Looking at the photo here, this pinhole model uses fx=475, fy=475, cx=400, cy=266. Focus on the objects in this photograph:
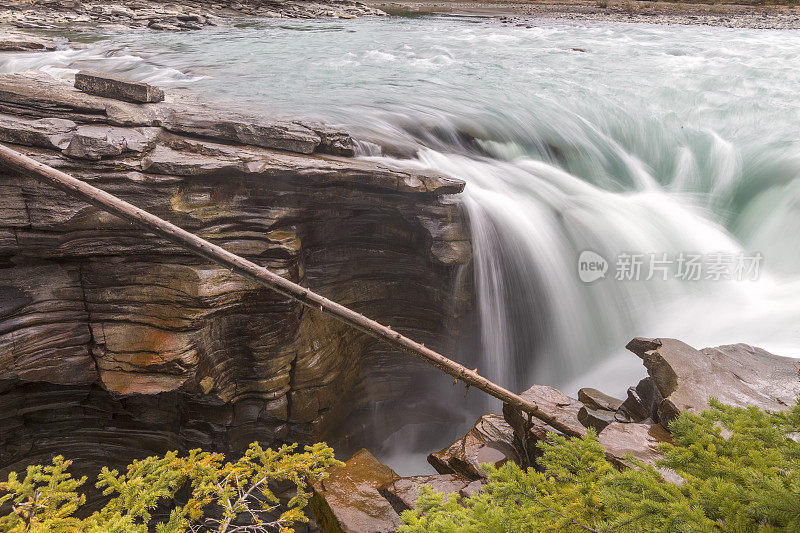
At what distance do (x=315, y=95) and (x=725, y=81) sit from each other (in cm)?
1475

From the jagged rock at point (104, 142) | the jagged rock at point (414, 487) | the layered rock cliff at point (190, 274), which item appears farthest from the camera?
the layered rock cliff at point (190, 274)

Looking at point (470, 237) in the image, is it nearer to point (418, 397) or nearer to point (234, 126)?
point (418, 397)

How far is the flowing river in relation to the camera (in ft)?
29.2

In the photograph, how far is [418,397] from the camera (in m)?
9.26

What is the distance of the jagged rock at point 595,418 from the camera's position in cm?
593

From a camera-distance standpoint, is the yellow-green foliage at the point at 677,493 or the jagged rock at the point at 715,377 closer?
the yellow-green foliage at the point at 677,493

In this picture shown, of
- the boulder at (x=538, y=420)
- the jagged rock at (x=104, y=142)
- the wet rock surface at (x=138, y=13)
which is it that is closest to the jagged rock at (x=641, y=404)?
the boulder at (x=538, y=420)

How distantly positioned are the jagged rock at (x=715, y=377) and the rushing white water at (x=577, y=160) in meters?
1.74

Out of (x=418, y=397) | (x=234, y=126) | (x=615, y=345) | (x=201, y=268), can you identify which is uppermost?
(x=234, y=126)

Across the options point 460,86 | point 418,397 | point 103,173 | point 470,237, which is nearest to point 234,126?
point 103,173

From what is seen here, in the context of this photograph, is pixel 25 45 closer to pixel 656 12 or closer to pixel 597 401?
pixel 597 401

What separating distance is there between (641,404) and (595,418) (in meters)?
0.70

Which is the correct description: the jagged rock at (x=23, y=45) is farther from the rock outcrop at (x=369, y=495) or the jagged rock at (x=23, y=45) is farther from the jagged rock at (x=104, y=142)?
the rock outcrop at (x=369, y=495)

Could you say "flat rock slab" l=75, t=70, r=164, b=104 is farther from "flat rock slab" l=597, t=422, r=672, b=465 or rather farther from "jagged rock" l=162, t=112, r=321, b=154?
"flat rock slab" l=597, t=422, r=672, b=465
